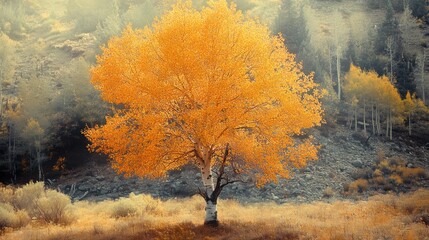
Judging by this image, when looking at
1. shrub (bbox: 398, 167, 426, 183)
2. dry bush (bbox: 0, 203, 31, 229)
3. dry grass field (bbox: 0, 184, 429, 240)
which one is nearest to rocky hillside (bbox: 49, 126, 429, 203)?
shrub (bbox: 398, 167, 426, 183)

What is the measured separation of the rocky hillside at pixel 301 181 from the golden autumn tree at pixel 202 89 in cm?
1785

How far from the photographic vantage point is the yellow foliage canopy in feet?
47.5

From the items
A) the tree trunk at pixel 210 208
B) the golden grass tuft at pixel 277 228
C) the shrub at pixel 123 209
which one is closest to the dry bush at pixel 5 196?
the golden grass tuft at pixel 277 228

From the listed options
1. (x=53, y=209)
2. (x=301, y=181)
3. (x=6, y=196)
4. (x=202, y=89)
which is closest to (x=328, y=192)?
(x=301, y=181)

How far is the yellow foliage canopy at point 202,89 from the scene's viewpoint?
47.5 ft

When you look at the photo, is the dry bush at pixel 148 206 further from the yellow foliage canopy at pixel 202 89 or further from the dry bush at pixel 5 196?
the yellow foliage canopy at pixel 202 89

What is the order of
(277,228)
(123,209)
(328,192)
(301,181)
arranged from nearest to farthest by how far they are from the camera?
(277,228), (123,209), (328,192), (301,181)

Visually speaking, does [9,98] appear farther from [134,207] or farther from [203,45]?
[203,45]

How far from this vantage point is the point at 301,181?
3659 centimetres

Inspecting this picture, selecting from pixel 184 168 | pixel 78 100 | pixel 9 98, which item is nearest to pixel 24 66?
pixel 9 98

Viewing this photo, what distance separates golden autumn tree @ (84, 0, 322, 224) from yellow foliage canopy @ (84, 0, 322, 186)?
41mm

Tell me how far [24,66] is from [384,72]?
251 feet

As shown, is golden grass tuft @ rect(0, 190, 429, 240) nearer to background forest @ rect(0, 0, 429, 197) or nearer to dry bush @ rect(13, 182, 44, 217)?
dry bush @ rect(13, 182, 44, 217)

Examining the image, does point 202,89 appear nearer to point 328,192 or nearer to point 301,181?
point 328,192
